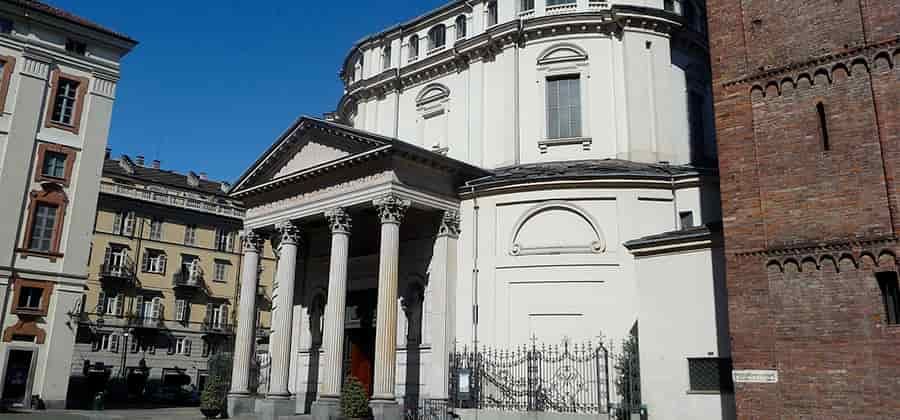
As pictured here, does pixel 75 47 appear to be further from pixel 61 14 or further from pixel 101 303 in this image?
pixel 101 303

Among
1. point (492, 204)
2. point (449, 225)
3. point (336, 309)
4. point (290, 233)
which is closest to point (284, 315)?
point (290, 233)

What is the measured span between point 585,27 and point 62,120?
78.5 feet

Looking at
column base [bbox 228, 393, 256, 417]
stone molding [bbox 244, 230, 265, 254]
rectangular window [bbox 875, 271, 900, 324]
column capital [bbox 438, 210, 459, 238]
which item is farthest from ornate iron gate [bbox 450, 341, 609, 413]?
stone molding [bbox 244, 230, 265, 254]

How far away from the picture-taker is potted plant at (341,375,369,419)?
70.6ft

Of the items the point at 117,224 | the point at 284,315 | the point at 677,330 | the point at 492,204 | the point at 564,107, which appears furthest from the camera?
the point at 117,224

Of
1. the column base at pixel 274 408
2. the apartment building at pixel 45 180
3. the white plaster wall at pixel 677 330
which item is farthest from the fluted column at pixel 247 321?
the white plaster wall at pixel 677 330

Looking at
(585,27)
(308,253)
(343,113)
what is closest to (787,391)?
(585,27)

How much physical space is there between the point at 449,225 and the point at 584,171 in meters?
5.10

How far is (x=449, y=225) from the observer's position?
83.8ft

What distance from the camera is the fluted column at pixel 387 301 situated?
22281 millimetres

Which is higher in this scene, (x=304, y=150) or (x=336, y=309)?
(x=304, y=150)

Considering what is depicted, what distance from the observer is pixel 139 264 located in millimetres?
49219

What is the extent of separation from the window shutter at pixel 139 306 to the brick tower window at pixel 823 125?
45161mm

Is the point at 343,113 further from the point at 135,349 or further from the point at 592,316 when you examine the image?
the point at 135,349
